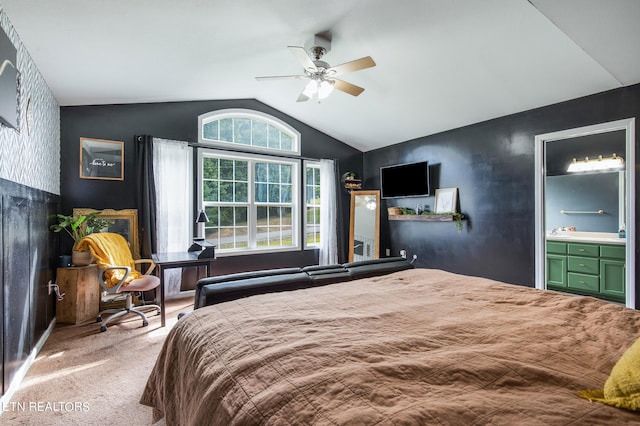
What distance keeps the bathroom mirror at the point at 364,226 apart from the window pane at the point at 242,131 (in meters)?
2.13

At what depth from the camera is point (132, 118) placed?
3.89 metres

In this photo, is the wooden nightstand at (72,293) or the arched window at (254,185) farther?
the arched window at (254,185)

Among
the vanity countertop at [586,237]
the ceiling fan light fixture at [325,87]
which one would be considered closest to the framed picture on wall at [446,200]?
the vanity countertop at [586,237]

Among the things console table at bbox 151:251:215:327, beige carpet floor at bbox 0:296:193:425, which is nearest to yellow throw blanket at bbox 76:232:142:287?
console table at bbox 151:251:215:327

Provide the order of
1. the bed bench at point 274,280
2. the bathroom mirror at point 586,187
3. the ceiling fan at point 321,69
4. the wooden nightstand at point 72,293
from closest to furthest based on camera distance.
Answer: the bed bench at point 274,280 → the ceiling fan at point 321,69 → the wooden nightstand at point 72,293 → the bathroom mirror at point 586,187

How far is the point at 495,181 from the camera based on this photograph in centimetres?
383

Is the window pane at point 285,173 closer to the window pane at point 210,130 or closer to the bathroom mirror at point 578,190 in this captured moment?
the window pane at point 210,130

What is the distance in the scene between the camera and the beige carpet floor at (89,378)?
1.78m

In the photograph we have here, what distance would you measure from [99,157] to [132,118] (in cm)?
64

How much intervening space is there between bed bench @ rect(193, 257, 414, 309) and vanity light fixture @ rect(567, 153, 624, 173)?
3.48 meters

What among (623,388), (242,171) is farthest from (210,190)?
(623,388)

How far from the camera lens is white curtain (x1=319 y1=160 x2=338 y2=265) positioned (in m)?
5.32

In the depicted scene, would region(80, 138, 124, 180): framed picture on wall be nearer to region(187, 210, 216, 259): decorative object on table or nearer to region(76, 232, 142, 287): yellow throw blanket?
region(76, 232, 142, 287): yellow throw blanket

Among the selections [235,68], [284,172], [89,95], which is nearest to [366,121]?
[284,172]
